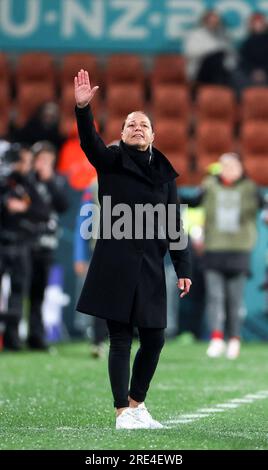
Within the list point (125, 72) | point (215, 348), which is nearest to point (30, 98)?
point (125, 72)

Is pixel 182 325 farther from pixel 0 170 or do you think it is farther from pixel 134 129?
pixel 134 129

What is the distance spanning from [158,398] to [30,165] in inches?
214

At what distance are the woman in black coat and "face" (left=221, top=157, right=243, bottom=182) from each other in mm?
6311

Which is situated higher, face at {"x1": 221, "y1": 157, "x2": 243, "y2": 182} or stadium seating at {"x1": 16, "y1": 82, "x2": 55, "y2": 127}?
stadium seating at {"x1": 16, "y1": 82, "x2": 55, "y2": 127}

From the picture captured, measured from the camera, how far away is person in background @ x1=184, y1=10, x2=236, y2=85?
19.4m

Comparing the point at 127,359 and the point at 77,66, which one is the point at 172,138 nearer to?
the point at 77,66

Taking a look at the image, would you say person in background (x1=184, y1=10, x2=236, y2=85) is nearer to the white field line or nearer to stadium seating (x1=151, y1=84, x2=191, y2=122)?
stadium seating (x1=151, y1=84, x2=191, y2=122)

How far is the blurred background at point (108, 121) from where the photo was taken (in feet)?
47.8

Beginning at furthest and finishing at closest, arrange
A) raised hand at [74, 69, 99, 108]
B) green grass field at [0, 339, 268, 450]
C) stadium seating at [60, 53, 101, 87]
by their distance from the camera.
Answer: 1. stadium seating at [60, 53, 101, 87]
2. raised hand at [74, 69, 99, 108]
3. green grass field at [0, 339, 268, 450]

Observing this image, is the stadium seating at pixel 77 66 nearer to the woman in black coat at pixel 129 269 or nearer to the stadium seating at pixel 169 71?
the stadium seating at pixel 169 71

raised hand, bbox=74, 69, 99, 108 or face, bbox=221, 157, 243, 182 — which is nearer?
raised hand, bbox=74, 69, 99, 108

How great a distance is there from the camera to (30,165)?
14688 mm

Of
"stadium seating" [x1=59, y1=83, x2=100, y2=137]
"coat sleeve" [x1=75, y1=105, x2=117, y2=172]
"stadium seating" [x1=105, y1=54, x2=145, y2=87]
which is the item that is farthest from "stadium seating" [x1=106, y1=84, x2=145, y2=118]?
"coat sleeve" [x1=75, y1=105, x2=117, y2=172]

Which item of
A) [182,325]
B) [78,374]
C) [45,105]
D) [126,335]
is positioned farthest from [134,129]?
[45,105]
